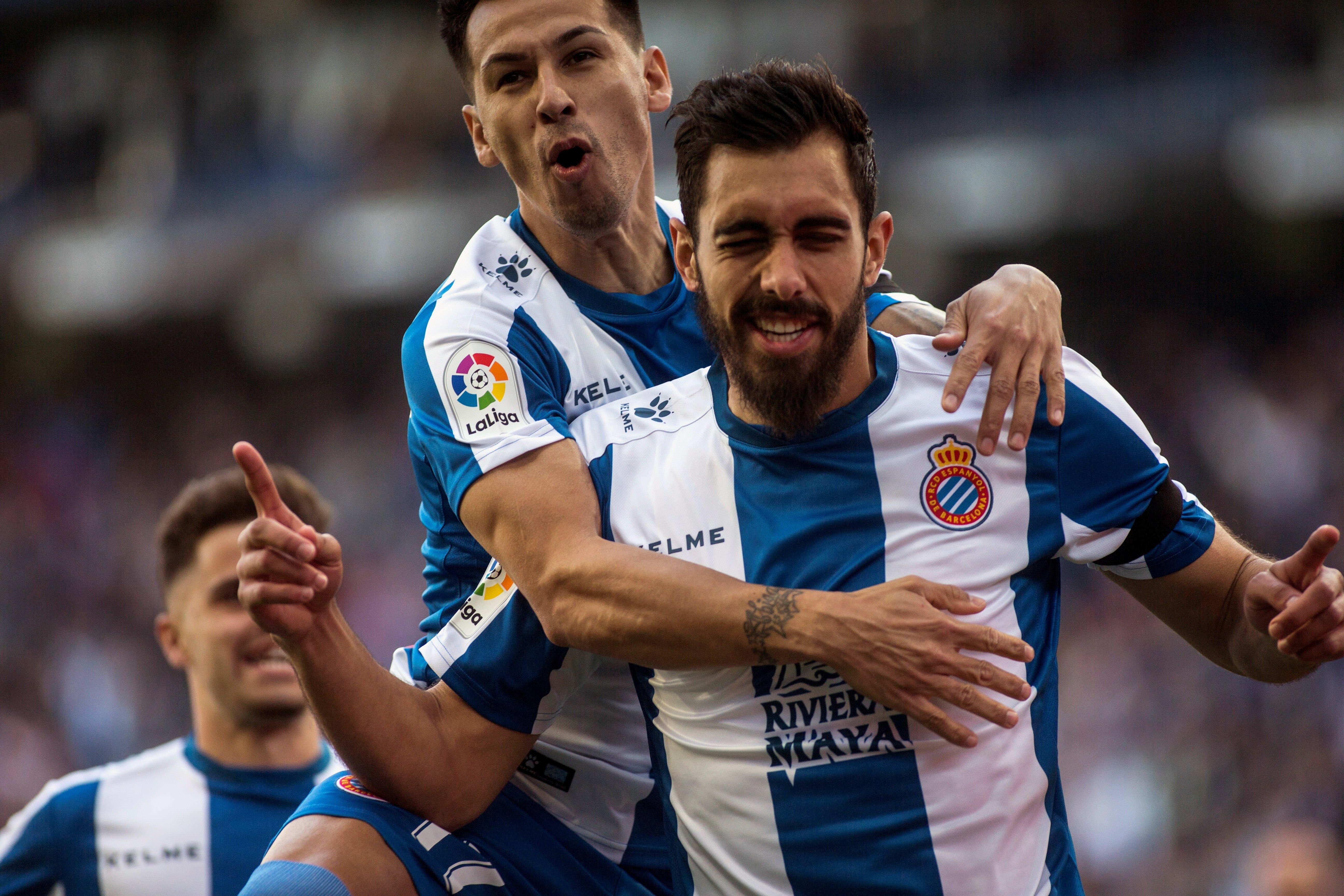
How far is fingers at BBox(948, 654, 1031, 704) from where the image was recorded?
8.46 ft

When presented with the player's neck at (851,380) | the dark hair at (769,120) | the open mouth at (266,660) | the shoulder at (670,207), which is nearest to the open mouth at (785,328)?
the player's neck at (851,380)

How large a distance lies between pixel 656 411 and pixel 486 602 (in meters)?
0.57

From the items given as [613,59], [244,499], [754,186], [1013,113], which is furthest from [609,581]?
[1013,113]

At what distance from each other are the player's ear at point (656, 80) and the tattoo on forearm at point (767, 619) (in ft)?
5.43

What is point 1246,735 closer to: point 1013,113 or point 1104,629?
point 1104,629

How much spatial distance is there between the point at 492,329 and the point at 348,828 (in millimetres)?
1120

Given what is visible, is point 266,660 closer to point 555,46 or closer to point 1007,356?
point 555,46

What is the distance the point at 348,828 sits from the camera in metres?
3.13

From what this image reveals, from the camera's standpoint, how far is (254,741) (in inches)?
189

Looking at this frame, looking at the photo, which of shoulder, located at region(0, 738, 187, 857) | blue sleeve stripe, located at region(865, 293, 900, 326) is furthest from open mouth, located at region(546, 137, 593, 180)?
shoulder, located at region(0, 738, 187, 857)

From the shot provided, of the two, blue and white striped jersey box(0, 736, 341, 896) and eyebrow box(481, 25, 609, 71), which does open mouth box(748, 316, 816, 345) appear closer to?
eyebrow box(481, 25, 609, 71)

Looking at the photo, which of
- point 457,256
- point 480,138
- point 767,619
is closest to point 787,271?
point 767,619

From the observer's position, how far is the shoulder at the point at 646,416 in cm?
314

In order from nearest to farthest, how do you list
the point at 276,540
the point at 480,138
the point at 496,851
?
the point at 276,540
the point at 496,851
the point at 480,138
